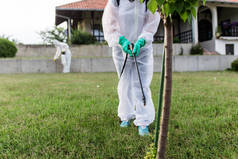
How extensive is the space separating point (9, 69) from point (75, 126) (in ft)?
36.2

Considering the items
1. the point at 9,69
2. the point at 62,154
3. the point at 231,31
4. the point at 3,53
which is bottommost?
the point at 62,154

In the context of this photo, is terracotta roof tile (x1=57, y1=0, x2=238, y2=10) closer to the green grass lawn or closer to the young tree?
the green grass lawn

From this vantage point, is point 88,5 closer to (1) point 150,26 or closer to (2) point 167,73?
(1) point 150,26

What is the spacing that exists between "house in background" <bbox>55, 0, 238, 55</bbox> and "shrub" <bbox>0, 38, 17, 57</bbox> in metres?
4.51

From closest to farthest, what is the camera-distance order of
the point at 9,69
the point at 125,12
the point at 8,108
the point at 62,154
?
the point at 62,154 < the point at 125,12 < the point at 8,108 < the point at 9,69

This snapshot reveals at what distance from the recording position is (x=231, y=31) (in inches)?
673

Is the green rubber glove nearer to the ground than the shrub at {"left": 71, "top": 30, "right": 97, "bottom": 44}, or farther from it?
nearer to the ground

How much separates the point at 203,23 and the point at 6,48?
641 inches

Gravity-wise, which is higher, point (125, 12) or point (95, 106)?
point (125, 12)

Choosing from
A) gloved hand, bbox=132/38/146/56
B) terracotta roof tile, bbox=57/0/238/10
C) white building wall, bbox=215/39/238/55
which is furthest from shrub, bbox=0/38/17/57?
white building wall, bbox=215/39/238/55

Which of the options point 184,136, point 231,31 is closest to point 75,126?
point 184,136

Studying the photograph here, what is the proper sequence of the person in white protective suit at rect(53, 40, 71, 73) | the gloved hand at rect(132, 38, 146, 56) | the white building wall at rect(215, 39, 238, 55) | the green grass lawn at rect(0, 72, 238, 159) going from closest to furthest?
1. the green grass lawn at rect(0, 72, 238, 159)
2. the gloved hand at rect(132, 38, 146, 56)
3. the person in white protective suit at rect(53, 40, 71, 73)
4. the white building wall at rect(215, 39, 238, 55)

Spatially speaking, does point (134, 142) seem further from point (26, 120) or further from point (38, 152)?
point (26, 120)

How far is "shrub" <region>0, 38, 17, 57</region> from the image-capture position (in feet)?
43.0
